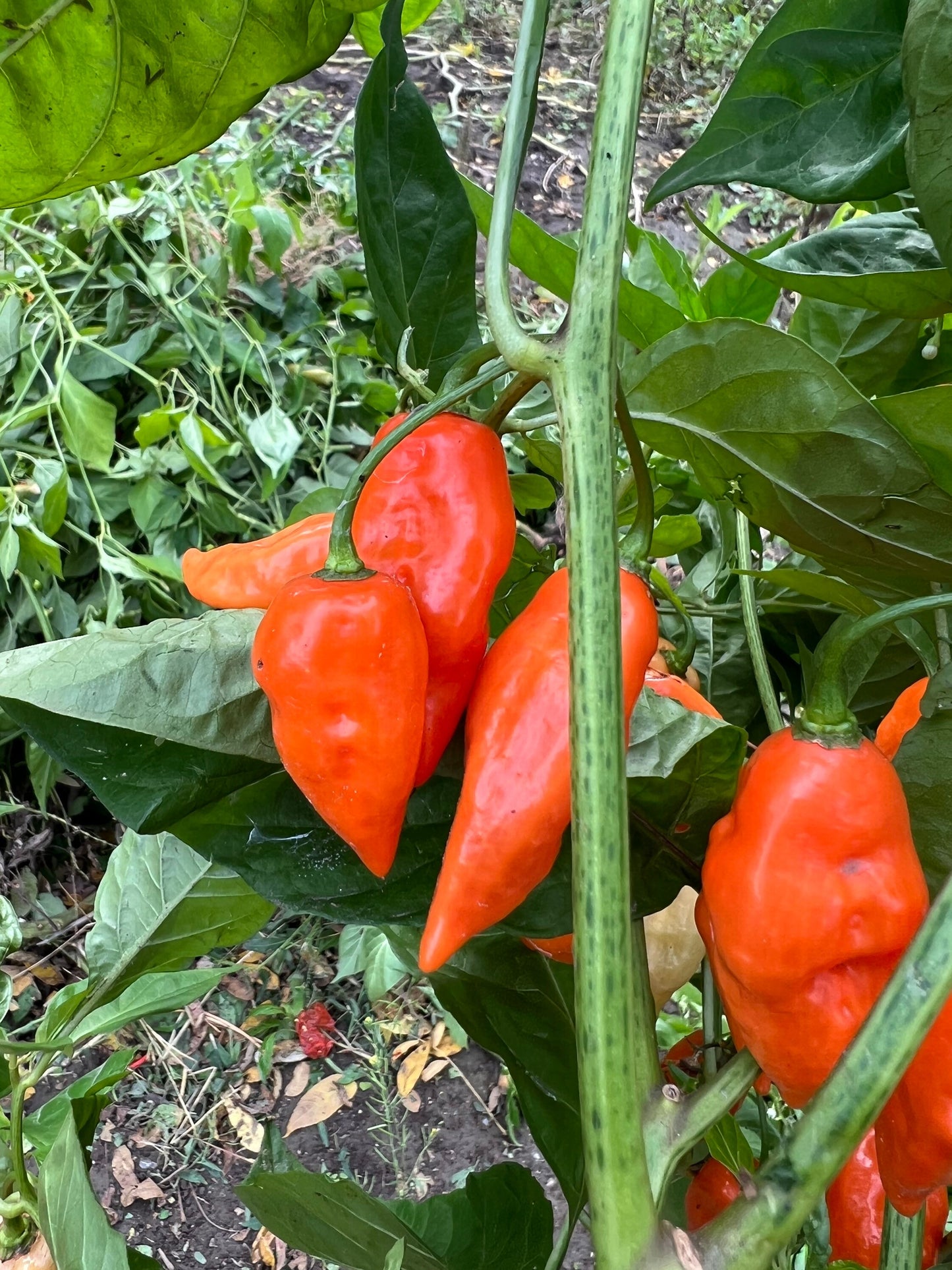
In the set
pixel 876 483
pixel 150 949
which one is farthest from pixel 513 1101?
pixel 876 483

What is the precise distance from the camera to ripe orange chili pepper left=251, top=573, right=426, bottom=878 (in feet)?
1.13

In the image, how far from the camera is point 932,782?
409mm

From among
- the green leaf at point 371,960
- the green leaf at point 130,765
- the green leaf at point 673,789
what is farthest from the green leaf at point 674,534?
the green leaf at point 371,960

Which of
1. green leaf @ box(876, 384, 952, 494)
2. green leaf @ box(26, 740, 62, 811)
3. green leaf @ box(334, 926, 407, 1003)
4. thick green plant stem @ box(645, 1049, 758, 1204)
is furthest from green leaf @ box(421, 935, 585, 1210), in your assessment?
green leaf @ box(26, 740, 62, 811)

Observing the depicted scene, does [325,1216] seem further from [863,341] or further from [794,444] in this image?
[863,341]

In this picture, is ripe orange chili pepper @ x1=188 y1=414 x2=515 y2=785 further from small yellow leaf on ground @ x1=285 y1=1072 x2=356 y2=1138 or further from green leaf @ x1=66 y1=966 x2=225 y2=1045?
small yellow leaf on ground @ x1=285 y1=1072 x2=356 y2=1138

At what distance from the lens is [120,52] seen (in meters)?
0.43

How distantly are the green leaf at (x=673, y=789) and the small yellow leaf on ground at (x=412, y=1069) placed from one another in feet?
3.94

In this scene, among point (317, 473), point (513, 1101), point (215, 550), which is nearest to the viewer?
point (215, 550)

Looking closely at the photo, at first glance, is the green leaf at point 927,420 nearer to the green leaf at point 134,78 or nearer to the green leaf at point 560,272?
the green leaf at point 560,272

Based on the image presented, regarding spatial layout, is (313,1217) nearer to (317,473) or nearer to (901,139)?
(901,139)

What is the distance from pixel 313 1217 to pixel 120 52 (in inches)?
21.6

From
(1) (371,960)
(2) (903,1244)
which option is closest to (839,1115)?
(2) (903,1244)

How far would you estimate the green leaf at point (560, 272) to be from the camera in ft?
1.59
